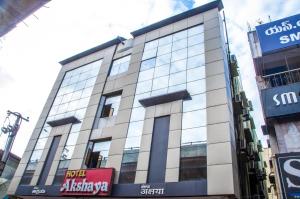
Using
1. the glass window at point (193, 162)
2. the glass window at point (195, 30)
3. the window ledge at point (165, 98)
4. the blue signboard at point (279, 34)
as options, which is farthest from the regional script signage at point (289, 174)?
the glass window at point (195, 30)

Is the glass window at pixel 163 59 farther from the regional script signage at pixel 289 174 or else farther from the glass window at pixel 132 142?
the regional script signage at pixel 289 174

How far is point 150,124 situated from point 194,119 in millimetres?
3211

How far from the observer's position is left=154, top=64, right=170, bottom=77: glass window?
18.8 m

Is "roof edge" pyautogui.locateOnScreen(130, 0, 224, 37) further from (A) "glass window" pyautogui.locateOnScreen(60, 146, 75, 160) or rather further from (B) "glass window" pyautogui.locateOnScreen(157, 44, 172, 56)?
(A) "glass window" pyautogui.locateOnScreen(60, 146, 75, 160)

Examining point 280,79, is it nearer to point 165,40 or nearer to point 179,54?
point 179,54

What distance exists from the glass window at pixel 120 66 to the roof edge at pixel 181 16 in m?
3.03

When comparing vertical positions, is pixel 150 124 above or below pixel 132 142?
above

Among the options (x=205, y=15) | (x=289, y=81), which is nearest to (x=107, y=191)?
(x=289, y=81)

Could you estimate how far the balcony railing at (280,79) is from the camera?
11.6m

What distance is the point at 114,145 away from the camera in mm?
17109

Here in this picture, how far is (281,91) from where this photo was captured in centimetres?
1068

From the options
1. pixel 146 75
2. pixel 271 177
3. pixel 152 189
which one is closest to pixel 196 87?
pixel 146 75

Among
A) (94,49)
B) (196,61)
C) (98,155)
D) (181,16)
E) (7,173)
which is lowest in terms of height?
(7,173)

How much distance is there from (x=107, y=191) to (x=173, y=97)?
300 inches
